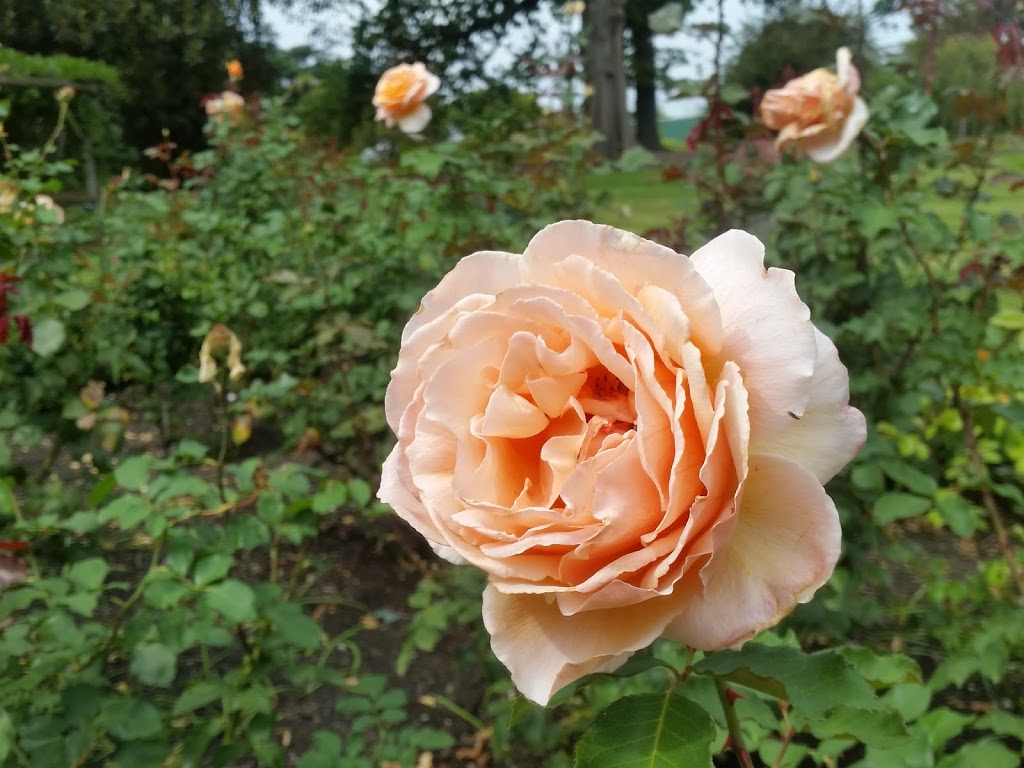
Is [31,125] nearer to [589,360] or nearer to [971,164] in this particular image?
[971,164]

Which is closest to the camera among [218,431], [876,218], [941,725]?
[941,725]

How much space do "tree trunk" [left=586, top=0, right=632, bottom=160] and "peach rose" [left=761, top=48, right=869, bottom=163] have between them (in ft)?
9.17

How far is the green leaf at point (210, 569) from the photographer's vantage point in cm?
105

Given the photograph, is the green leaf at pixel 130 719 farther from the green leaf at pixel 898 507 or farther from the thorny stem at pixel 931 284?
the thorny stem at pixel 931 284

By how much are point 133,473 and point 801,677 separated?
938mm

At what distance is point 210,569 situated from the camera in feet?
3.47

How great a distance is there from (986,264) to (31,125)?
6559 millimetres

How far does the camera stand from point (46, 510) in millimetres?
1599

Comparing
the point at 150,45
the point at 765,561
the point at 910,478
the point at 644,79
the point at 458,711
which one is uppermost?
the point at 765,561

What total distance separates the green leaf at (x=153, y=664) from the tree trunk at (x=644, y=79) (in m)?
11.3

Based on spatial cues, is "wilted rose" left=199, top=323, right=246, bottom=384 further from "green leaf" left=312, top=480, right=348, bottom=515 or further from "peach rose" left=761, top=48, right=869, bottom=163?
"peach rose" left=761, top=48, right=869, bottom=163

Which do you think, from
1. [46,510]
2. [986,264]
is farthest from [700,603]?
[986,264]

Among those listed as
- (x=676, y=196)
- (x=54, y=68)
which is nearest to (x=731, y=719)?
(x=54, y=68)

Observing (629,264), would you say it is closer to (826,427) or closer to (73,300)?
(826,427)
